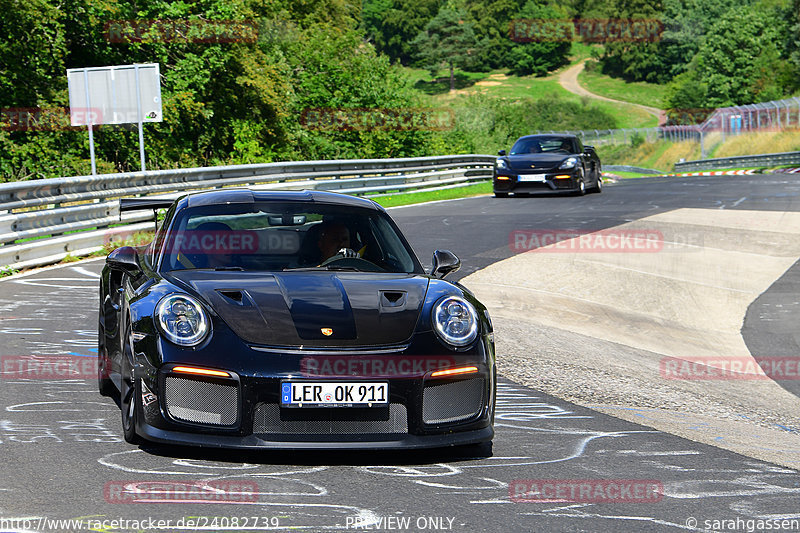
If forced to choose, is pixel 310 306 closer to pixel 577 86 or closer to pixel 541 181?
pixel 541 181

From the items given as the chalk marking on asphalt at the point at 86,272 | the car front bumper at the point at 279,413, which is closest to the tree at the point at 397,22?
the chalk marking on asphalt at the point at 86,272

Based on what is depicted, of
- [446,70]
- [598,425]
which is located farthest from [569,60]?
[598,425]

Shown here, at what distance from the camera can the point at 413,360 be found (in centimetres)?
475

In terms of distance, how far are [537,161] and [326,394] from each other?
20622mm

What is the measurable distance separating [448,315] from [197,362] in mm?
1204

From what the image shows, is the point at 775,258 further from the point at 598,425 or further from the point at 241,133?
the point at 241,133

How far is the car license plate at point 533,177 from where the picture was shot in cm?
2458

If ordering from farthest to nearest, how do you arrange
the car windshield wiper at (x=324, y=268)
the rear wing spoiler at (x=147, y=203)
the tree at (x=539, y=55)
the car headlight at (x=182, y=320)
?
the tree at (x=539, y=55) → the rear wing spoiler at (x=147, y=203) → the car windshield wiper at (x=324, y=268) → the car headlight at (x=182, y=320)

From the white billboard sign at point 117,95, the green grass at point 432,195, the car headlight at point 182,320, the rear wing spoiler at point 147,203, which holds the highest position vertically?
the white billboard sign at point 117,95

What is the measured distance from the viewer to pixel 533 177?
2462cm

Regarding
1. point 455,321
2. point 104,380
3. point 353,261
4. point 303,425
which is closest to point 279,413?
point 303,425

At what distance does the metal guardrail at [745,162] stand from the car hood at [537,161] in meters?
26.5

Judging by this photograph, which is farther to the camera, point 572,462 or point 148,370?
point 572,462

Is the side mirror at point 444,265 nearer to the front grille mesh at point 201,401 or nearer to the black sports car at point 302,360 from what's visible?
the black sports car at point 302,360
